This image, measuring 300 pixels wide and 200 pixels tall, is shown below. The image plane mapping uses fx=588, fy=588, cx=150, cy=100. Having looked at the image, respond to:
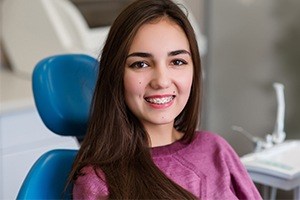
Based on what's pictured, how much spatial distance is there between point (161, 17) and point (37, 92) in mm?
372

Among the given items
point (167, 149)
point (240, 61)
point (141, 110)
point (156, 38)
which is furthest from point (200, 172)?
point (240, 61)

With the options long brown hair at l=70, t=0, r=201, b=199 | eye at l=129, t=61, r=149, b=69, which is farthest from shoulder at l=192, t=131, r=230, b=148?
eye at l=129, t=61, r=149, b=69

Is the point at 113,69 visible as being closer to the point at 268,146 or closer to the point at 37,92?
the point at 37,92

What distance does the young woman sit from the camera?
1.19m

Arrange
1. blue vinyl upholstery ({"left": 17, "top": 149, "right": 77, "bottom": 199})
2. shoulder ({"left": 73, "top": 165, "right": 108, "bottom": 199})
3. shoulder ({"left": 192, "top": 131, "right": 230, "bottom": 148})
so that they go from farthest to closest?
1. shoulder ({"left": 192, "top": 131, "right": 230, "bottom": 148})
2. blue vinyl upholstery ({"left": 17, "top": 149, "right": 77, "bottom": 199})
3. shoulder ({"left": 73, "top": 165, "right": 108, "bottom": 199})

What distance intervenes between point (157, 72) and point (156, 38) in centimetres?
7

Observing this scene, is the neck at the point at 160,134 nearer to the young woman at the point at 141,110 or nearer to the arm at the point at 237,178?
the young woman at the point at 141,110

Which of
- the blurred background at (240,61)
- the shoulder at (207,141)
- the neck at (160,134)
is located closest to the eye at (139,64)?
the neck at (160,134)

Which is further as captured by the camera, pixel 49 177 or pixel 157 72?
pixel 49 177

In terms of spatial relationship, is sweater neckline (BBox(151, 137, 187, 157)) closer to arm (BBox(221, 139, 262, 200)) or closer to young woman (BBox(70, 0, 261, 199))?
young woman (BBox(70, 0, 261, 199))

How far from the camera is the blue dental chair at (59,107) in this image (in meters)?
1.33

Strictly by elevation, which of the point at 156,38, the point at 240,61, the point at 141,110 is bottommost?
the point at 240,61

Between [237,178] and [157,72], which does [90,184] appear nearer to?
[157,72]

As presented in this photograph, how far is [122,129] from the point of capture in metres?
1.24
